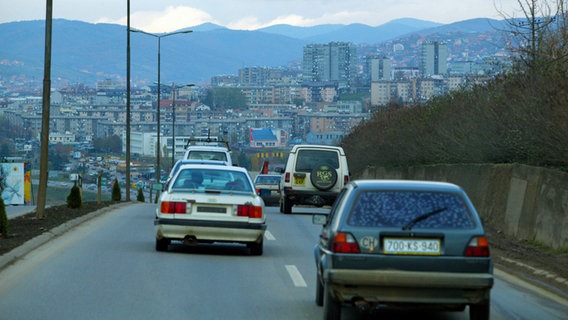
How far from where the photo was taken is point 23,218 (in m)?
26.9

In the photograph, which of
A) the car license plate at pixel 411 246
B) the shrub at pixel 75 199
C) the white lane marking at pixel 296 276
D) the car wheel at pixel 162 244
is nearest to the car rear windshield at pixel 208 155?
the shrub at pixel 75 199

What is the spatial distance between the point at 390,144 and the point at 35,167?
218 feet

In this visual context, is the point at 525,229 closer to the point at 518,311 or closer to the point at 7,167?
the point at 518,311

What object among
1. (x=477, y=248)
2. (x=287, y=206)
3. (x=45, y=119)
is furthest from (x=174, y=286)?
(x=287, y=206)

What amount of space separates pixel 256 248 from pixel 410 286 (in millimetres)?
8191

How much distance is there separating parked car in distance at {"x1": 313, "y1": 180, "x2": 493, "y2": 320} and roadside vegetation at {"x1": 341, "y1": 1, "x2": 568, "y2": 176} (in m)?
8.90

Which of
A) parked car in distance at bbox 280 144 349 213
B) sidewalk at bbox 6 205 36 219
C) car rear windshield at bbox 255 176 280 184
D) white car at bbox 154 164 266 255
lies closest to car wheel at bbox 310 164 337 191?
parked car in distance at bbox 280 144 349 213

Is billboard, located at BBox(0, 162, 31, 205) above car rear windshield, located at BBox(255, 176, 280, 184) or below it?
below

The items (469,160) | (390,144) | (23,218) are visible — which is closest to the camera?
(23,218)

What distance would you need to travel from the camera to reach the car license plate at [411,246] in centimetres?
1018

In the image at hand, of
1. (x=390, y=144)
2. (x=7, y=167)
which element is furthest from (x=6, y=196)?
(x=390, y=144)

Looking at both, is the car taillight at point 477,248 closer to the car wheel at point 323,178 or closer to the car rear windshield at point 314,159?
the car wheel at point 323,178

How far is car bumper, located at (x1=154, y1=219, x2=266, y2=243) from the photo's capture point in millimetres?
17453

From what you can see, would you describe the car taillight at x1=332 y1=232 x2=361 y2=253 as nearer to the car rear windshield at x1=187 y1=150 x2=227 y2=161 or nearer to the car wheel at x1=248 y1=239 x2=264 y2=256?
Result: the car wheel at x1=248 y1=239 x2=264 y2=256
